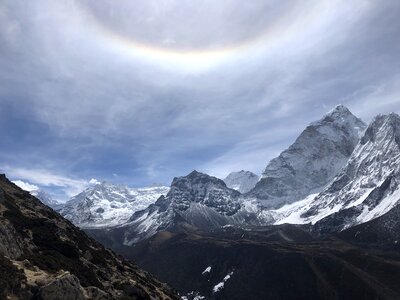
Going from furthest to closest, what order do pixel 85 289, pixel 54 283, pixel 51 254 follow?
pixel 51 254, pixel 85 289, pixel 54 283

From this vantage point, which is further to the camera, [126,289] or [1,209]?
[1,209]

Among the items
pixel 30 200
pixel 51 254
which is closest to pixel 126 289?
pixel 51 254

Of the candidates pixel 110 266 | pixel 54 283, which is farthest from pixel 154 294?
pixel 54 283

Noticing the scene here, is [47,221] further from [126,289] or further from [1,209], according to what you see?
[126,289]

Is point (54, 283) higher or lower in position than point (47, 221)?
lower

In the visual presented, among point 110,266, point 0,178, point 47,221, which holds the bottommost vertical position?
point 110,266

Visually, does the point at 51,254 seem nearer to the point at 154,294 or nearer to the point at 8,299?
the point at 154,294

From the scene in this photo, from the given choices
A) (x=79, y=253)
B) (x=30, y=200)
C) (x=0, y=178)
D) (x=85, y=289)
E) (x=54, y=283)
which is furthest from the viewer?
(x=0, y=178)
